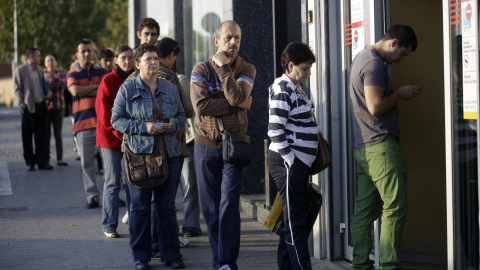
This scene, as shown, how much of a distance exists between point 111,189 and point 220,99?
242 centimetres

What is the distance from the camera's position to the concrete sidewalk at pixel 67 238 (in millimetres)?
6496

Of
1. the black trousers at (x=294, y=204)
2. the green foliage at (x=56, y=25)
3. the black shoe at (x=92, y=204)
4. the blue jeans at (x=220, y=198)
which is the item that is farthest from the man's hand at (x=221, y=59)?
the green foliage at (x=56, y=25)

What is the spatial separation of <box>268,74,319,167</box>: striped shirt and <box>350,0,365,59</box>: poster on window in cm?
87

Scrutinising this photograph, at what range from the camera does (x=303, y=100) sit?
5449 millimetres

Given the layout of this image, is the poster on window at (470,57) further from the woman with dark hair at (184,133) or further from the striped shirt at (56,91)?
the striped shirt at (56,91)

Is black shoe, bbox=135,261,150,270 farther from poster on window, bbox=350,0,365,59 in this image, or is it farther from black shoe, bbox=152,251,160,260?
poster on window, bbox=350,0,365,59

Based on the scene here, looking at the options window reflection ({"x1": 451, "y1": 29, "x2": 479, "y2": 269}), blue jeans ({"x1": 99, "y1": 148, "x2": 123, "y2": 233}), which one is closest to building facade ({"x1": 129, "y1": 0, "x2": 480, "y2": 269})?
window reflection ({"x1": 451, "y1": 29, "x2": 479, "y2": 269})

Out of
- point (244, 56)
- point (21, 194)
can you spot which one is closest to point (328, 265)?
point (244, 56)

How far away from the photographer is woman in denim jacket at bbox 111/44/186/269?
20.1 feet

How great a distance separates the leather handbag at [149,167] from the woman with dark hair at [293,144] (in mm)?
1048

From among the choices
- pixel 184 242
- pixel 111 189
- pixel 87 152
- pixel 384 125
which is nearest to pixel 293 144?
pixel 384 125

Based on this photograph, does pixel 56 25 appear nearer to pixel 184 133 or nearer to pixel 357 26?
pixel 184 133

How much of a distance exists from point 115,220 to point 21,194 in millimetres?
3418

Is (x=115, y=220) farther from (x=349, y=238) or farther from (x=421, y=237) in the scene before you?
(x=421, y=237)
